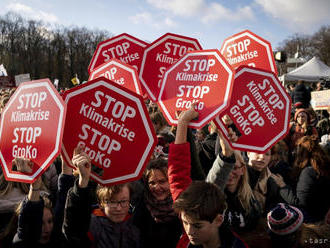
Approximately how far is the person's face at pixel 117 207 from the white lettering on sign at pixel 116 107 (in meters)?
0.69

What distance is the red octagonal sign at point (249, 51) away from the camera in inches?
121

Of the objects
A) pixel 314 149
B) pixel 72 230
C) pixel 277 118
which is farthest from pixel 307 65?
pixel 72 230

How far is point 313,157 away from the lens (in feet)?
10.3

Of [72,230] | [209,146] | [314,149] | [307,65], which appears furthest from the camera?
[307,65]

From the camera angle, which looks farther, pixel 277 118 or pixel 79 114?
pixel 277 118

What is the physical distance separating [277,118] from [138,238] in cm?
129

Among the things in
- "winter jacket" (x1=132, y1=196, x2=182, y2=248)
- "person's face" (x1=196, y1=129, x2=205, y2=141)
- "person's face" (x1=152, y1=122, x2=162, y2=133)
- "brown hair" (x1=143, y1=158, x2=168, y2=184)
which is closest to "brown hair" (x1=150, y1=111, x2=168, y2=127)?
"person's face" (x1=152, y1=122, x2=162, y2=133)

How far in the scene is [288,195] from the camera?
2.89 metres

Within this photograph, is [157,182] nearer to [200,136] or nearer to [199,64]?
[199,64]

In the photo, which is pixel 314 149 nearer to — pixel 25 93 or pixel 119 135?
pixel 119 135

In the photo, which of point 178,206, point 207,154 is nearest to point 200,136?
point 207,154

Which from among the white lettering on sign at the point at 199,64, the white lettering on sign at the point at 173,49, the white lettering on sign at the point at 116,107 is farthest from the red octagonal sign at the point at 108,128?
the white lettering on sign at the point at 173,49

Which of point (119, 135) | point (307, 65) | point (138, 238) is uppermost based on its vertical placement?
point (307, 65)

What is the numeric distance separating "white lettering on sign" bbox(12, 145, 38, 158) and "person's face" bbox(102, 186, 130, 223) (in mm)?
713
